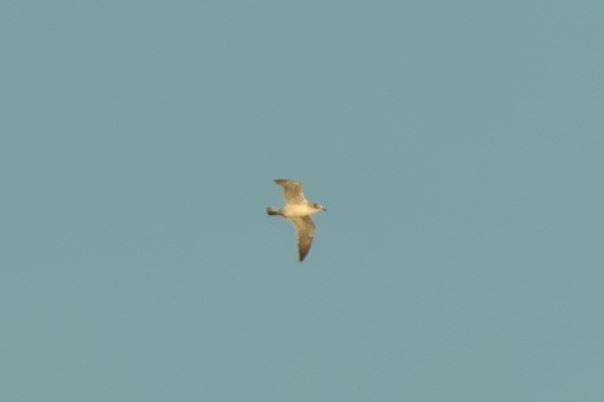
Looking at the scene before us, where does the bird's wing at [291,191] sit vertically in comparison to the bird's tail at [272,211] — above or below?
above

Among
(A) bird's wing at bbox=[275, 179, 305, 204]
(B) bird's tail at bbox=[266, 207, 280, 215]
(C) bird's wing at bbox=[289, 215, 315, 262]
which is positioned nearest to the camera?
(A) bird's wing at bbox=[275, 179, 305, 204]

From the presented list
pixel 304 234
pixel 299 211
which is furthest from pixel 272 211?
pixel 304 234

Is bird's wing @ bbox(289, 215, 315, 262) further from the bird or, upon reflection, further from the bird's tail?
the bird's tail

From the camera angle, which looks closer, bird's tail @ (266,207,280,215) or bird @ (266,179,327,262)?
bird @ (266,179,327,262)

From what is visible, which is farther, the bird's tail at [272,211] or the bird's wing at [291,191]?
the bird's tail at [272,211]

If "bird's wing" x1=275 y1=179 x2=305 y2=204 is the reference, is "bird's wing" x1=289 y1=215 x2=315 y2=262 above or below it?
below

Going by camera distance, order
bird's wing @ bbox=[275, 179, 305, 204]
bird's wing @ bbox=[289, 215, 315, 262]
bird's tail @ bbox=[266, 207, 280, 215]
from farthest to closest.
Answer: bird's wing @ bbox=[289, 215, 315, 262]
bird's tail @ bbox=[266, 207, 280, 215]
bird's wing @ bbox=[275, 179, 305, 204]

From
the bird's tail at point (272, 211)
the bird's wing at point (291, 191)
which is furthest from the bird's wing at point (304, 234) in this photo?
the bird's wing at point (291, 191)

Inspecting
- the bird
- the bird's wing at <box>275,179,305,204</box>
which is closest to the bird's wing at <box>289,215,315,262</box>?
the bird

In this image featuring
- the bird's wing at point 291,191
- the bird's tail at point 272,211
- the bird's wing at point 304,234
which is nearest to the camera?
the bird's wing at point 291,191

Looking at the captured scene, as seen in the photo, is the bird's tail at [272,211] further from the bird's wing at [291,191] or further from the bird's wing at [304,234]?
the bird's wing at [304,234]
